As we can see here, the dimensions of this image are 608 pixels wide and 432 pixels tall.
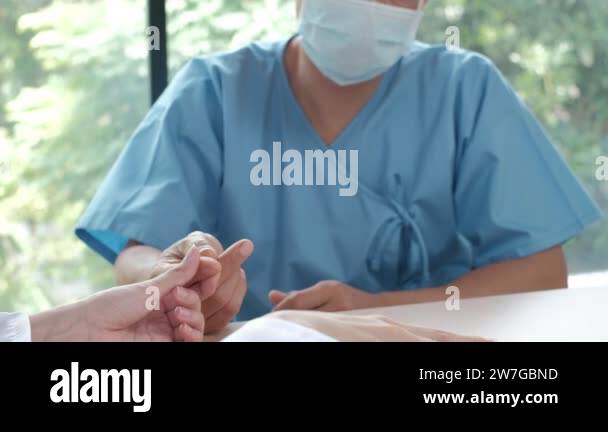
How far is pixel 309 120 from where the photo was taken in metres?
1.43

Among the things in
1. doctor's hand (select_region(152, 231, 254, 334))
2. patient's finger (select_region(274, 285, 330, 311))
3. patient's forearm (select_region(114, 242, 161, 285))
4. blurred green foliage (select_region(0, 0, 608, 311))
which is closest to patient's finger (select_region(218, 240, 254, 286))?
doctor's hand (select_region(152, 231, 254, 334))

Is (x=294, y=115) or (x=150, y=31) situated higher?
(x=150, y=31)

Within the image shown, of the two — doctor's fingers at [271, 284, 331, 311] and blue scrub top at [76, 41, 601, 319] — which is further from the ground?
blue scrub top at [76, 41, 601, 319]

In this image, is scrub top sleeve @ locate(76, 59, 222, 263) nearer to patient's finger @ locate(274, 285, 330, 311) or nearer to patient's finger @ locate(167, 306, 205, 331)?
patient's finger @ locate(274, 285, 330, 311)

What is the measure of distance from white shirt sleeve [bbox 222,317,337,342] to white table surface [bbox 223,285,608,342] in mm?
427

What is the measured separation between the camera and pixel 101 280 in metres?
3.16

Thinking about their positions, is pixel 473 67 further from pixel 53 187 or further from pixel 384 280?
pixel 53 187

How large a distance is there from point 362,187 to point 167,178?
277 mm

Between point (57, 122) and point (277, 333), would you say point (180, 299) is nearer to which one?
point (277, 333)

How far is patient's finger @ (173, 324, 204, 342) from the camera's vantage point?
93 centimetres
